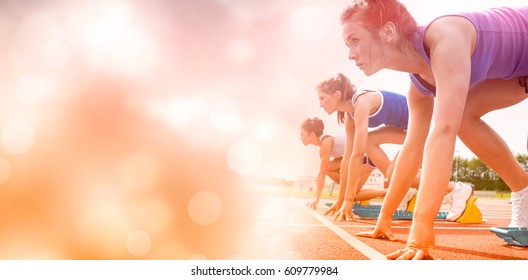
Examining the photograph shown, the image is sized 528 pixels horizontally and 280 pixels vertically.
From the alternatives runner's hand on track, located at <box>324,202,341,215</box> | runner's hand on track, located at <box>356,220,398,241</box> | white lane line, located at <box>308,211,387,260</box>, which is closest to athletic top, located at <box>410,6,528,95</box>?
runner's hand on track, located at <box>356,220,398,241</box>

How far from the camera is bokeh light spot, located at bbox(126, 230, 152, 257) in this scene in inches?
97.7

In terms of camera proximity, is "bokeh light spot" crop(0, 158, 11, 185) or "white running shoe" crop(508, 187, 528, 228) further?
"bokeh light spot" crop(0, 158, 11, 185)

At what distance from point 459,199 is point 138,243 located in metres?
3.02

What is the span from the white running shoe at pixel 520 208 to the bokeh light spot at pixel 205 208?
192cm

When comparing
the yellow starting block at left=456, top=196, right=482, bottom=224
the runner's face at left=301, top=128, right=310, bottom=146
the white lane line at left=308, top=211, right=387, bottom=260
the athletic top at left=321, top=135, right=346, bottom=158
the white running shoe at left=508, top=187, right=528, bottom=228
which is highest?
the runner's face at left=301, top=128, right=310, bottom=146

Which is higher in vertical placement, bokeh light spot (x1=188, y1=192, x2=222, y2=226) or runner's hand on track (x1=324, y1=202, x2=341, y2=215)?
bokeh light spot (x1=188, y1=192, x2=222, y2=226)

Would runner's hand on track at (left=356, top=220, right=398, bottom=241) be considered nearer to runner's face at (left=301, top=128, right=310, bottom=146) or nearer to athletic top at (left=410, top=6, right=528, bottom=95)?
athletic top at (left=410, top=6, right=528, bottom=95)

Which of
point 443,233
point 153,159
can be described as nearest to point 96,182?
point 153,159

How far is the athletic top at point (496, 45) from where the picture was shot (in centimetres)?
196

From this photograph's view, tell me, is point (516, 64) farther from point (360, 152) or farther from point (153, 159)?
point (153, 159)

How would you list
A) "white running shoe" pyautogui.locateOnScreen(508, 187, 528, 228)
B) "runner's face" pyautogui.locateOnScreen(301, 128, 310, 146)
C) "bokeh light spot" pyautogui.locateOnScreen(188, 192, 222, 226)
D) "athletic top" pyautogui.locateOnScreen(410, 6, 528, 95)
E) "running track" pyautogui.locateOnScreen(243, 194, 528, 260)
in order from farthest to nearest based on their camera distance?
1. "runner's face" pyautogui.locateOnScreen(301, 128, 310, 146)
2. "bokeh light spot" pyautogui.locateOnScreen(188, 192, 222, 226)
3. "white running shoe" pyautogui.locateOnScreen(508, 187, 528, 228)
4. "running track" pyautogui.locateOnScreen(243, 194, 528, 260)
5. "athletic top" pyautogui.locateOnScreen(410, 6, 528, 95)

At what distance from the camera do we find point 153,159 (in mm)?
3381

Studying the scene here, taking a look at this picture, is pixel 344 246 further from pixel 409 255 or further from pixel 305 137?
pixel 305 137

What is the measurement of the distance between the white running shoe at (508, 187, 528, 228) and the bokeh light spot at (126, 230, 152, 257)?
2061 millimetres
